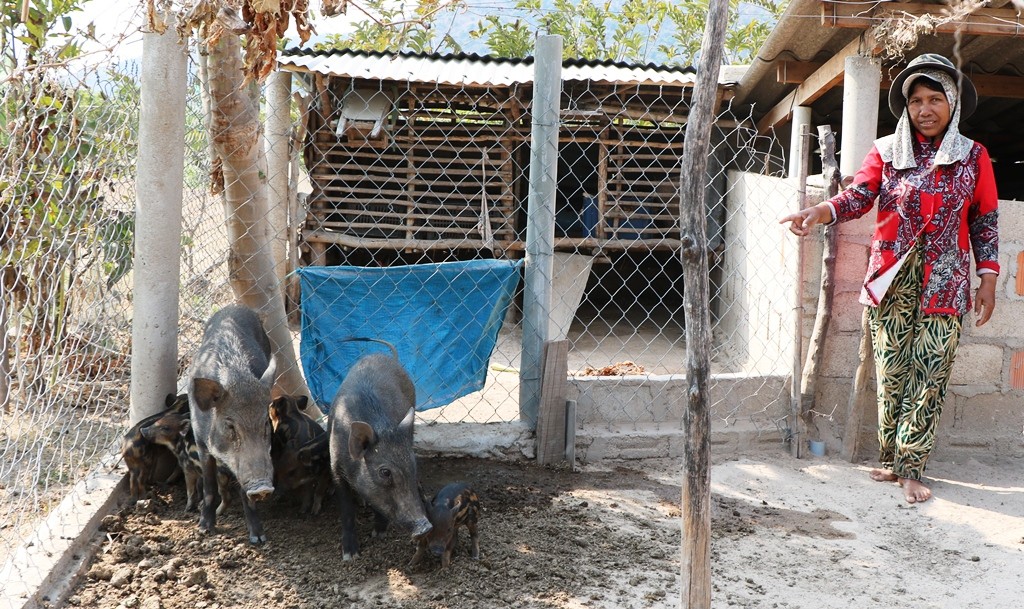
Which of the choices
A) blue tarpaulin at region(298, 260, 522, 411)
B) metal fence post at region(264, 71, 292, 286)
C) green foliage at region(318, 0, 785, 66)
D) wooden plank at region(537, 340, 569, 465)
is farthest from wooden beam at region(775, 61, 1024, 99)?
green foliage at region(318, 0, 785, 66)

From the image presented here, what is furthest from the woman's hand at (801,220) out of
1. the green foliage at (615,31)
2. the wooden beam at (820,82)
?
the green foliage at (615,31)

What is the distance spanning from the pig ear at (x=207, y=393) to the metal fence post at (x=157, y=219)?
0.71 m

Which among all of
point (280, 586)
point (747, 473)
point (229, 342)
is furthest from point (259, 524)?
point (747, 473)

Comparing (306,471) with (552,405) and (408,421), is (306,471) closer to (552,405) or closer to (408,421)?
(408,421)

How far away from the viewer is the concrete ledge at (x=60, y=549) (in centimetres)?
320

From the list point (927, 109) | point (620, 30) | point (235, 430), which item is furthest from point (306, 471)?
point (620, 30)

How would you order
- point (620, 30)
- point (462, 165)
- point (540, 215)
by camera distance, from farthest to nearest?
point (620, 30), point (462, 165), point (540, 215)

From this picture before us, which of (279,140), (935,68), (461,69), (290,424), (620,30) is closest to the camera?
(290,424)

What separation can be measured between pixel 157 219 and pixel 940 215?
405 cm

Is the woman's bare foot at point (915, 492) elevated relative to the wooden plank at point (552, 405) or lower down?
lower down

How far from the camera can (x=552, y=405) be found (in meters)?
4.92

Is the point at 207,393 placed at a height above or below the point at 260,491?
above

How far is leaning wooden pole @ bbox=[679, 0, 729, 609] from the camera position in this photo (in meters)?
2.58

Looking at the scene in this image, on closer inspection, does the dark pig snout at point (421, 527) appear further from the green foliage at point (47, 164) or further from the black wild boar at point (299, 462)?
the green foliage at point (47, 164)
